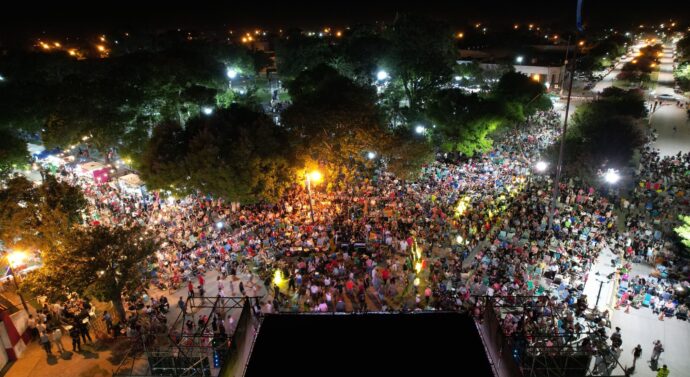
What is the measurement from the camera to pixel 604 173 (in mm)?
26969

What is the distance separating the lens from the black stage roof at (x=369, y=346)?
909 cm

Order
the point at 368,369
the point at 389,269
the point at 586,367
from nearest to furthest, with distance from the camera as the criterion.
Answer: the point at 368,369 < the point at 586,367 < the point at 389,269

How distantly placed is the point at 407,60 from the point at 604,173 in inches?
727

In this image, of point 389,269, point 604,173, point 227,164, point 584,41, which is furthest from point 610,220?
point 584,41

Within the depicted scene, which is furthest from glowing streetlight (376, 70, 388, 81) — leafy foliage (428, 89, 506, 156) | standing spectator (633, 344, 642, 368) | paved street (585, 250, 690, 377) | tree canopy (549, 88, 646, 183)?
standing spectator (633, 344, 642, 368)

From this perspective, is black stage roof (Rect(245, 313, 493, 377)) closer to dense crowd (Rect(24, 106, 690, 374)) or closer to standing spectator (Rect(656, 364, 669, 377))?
dense crowd (Rect(24, 106, 690, 374))

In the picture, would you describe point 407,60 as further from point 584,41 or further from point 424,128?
point 584,41

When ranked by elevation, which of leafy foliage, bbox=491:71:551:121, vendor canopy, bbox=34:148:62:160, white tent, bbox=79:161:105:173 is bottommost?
white tent, bbox=79:161:105:173

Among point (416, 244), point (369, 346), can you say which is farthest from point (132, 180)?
point (369, 346)

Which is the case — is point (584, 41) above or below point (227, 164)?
above

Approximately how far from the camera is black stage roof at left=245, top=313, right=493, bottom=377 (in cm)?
909

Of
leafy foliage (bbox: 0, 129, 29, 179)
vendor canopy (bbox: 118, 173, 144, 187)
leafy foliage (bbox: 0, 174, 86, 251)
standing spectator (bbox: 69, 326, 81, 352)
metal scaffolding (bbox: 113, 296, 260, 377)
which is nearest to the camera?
metal scaffolding (bbox: 113, 296, 260, 377)

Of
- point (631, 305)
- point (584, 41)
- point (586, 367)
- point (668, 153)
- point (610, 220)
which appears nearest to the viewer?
point (586, 367)

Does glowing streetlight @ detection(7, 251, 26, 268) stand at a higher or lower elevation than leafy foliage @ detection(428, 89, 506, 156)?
lower
